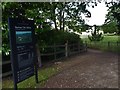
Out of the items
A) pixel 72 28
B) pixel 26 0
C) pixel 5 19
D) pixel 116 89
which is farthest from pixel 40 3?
pixel 72 28

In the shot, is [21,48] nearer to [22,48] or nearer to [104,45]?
[22,48]

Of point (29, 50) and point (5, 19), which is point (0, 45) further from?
point (29, 50)

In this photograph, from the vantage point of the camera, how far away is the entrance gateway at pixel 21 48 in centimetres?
614

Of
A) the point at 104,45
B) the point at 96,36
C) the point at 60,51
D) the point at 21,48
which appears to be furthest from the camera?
the point at 96,36

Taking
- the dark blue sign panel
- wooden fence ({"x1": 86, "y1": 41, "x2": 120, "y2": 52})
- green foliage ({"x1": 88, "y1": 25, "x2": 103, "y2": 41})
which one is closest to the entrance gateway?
the dark blue sign panel

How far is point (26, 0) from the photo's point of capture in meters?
9.42

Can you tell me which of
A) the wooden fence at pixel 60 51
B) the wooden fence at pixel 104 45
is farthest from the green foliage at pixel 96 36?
the wooden fence at pixel 60 51

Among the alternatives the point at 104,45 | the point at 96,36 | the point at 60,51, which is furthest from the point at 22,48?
the point at 96,36

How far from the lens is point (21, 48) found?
6.56 m

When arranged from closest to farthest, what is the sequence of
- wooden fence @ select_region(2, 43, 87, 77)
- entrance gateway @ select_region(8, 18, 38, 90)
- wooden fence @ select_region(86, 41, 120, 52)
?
entrance gateway @ select_region(8, 18, 38, 90), wooden fence @ select_region(2, 43, 87, 77), wooden fence @ select_region(86, 41, 120, 52)

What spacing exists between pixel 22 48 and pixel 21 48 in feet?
0.20

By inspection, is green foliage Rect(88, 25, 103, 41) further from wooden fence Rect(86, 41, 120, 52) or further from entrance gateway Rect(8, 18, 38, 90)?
entrance gateway Rect(8, 18, 38, 90)

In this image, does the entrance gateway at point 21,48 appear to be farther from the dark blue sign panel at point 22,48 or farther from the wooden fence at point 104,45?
the wooden fence at point 104,45

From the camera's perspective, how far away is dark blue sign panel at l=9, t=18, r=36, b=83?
6152mm
